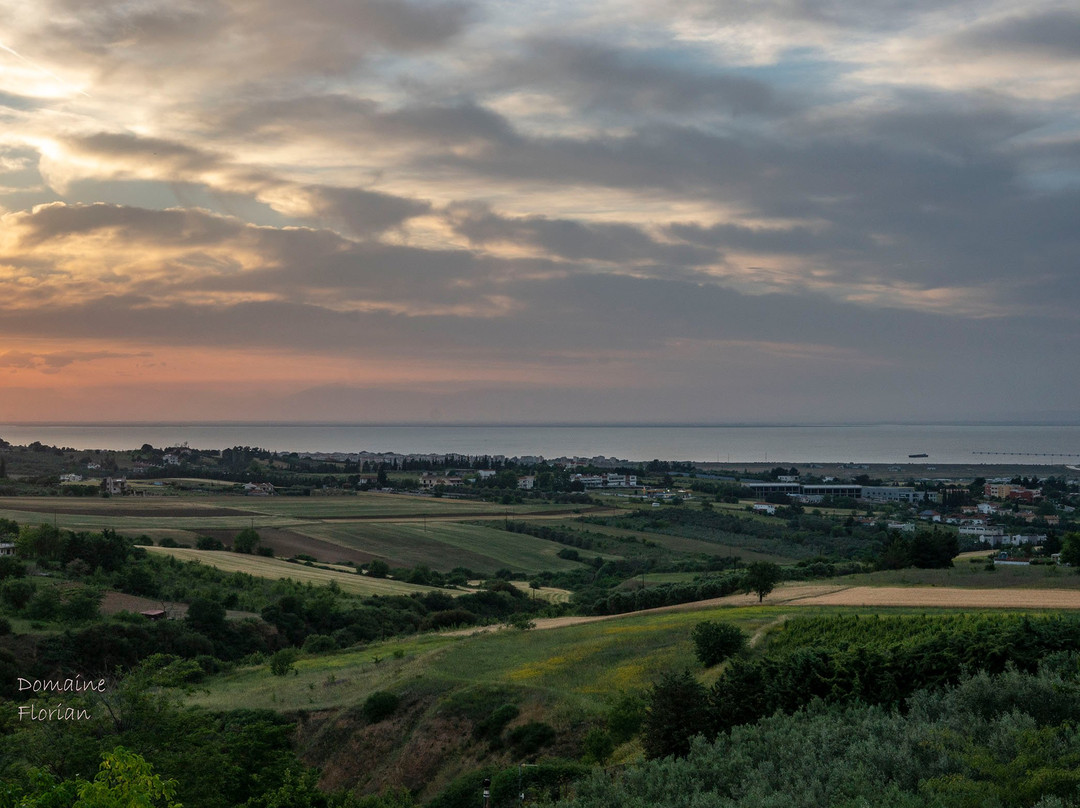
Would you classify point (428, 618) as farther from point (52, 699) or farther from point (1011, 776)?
point (1011, 776)

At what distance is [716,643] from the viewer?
27594mm

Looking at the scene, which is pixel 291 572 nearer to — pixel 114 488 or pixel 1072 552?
pixel 1072 552

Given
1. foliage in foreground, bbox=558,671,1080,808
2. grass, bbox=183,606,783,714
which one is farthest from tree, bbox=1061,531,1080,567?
foliage in foreground, bbox=558,671,1080,808

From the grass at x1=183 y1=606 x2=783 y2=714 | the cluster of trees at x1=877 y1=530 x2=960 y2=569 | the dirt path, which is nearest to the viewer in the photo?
the grass at x1=183 y1=606 x2=783 y2=714

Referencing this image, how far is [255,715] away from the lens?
32.6 m

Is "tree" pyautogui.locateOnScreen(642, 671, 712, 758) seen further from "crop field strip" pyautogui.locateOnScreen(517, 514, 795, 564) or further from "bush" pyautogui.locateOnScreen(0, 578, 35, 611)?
"crop field strip" pyautogui.locateOnScreen(517, 514, 795, 564)

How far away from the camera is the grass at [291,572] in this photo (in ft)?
221

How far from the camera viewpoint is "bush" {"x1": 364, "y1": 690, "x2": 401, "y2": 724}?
103 feet

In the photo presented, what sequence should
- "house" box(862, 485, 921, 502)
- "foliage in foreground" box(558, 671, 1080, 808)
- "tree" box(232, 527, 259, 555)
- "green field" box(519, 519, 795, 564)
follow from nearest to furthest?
1. "foliage in foreground" box(558, 671, 1080, 808)
2. "tree" box(232, 527, 259, 555)
3. "green field" box(519, 519, 795, 564)
4. "house" box(862, 485, 921, 502)


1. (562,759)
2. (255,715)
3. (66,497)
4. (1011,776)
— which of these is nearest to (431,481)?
(66,497)

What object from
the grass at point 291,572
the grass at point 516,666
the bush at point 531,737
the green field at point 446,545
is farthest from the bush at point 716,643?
the green field at point 446,545

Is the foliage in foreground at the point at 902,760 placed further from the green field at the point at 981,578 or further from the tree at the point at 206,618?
the tree at the point at 206,618

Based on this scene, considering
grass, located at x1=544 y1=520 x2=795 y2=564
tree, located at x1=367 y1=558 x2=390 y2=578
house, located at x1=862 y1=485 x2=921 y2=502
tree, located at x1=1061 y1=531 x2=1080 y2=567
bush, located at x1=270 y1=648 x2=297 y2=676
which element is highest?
tree, located at x1=1061 y1=531 x2=1080 y2=567

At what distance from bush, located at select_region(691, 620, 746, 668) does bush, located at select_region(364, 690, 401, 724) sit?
36.6 ft
